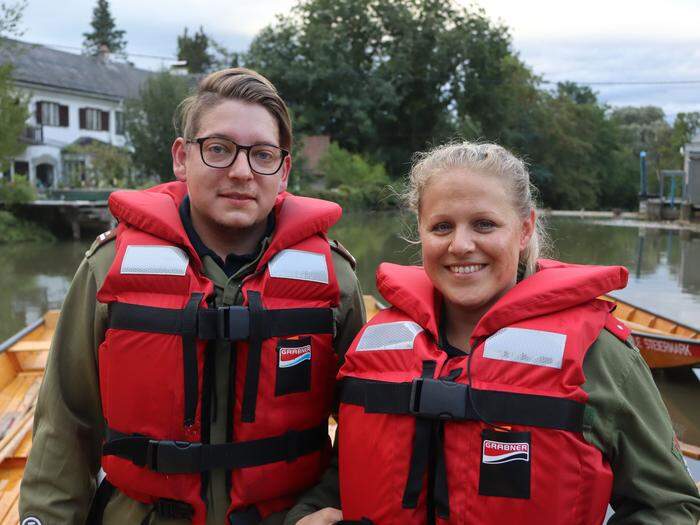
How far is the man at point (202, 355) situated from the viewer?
1.92 meters

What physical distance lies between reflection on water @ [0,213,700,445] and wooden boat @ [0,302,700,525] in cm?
254

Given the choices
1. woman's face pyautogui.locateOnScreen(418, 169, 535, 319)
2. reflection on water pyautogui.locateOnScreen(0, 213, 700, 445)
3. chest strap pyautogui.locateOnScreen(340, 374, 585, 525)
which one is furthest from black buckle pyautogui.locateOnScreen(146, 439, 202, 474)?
reflection on water pyautogui.locateOnScreen(0, 213, 700, 445)

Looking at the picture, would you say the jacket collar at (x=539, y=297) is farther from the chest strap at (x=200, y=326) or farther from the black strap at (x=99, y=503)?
the black strap at (x=99, y=503)

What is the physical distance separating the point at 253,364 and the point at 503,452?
69cm

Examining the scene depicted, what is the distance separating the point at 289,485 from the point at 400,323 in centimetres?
54

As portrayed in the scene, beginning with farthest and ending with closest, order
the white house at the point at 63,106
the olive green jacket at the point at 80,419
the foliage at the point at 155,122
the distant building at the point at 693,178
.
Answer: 1. the white house at the point at 63,106
2. the distant building at the point at 693,178
3. the foliage at the point at 155,122
4. the olive green jacket at the point at 80,419

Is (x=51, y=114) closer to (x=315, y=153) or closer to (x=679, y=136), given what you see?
(x=315, y=153)

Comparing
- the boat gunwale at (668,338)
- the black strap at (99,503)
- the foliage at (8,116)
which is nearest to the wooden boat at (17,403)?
the black strap at (99,503)

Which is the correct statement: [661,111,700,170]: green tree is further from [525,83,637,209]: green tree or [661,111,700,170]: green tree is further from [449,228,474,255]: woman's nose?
[449,228,474,255]: woman's nose

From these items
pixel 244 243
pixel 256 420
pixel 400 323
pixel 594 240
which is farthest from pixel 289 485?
pixel 594 240

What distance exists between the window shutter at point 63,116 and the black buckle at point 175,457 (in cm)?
3645

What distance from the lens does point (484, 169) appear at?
1822 mm

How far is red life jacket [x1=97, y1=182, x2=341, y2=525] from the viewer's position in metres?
1.91

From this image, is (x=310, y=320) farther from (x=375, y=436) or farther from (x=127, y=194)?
(x=127, y=194)
